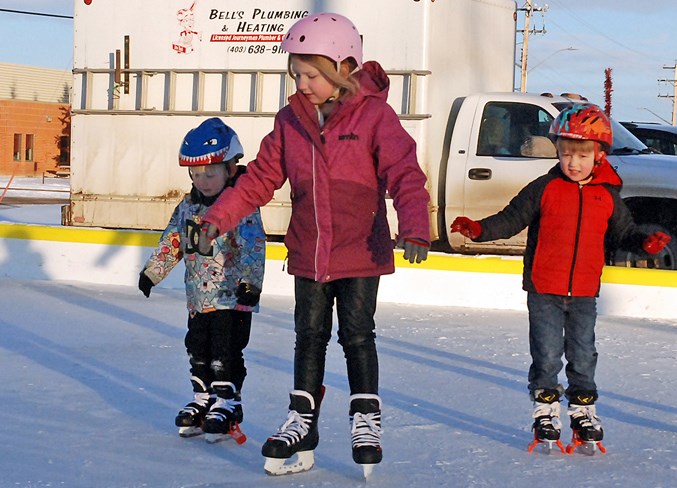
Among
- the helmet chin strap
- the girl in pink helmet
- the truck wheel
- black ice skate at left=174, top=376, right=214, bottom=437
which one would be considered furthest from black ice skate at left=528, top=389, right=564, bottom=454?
the truck wheel

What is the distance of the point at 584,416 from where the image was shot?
15.5 feet

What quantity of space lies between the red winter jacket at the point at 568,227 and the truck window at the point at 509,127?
561 centimetres

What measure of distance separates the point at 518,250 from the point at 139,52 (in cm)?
404

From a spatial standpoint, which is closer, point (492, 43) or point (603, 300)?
point (603, 300)

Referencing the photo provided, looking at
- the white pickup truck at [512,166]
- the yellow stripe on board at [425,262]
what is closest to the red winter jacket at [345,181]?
the yellow stripe on board at [425,262]

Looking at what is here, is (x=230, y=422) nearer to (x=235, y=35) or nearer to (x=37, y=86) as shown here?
(x=235, y=35)

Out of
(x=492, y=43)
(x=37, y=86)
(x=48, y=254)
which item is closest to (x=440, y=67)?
(x=492, y=43)

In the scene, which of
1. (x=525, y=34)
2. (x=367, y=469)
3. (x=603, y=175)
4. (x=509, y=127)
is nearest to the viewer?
(x=367, y=469)

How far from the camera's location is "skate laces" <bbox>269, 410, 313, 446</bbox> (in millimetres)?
4168

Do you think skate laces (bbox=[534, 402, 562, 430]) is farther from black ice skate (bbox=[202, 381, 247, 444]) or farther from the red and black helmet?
black ice skate (bbox=[202, 381, 247, 444])

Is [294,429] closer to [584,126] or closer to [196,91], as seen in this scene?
[584,126]

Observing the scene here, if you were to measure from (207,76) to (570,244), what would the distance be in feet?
22.5

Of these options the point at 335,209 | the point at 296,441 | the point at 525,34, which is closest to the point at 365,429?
the point at 296,441

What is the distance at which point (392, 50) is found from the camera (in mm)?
10406
